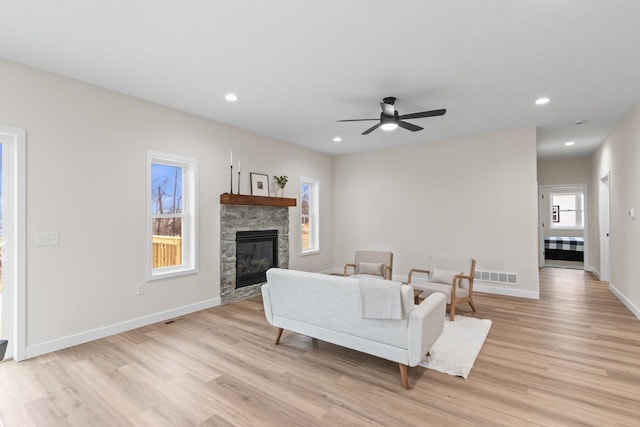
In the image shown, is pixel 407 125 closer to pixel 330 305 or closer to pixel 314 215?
pixel 330 305

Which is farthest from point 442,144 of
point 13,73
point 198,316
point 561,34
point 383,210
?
point 13,73

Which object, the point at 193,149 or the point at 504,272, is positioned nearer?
the point at 193,149

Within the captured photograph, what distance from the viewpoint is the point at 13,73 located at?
115 inches

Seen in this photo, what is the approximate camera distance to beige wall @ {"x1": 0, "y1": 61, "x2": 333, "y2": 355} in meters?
3.02

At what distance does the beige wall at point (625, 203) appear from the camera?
404 centimetres

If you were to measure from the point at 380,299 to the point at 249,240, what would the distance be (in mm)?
3329

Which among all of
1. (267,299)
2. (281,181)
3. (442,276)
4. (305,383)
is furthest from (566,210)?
(305,383)

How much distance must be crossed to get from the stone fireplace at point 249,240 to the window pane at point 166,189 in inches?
25.1

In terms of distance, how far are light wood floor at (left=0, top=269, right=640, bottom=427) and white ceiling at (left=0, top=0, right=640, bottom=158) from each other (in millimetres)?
2745

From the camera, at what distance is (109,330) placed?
352 cm

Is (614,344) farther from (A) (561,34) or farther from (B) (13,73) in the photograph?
(B) (13,73)

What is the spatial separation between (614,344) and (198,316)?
188 inches

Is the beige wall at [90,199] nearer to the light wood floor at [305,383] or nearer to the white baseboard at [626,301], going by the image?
the light wood floor at [305,383]

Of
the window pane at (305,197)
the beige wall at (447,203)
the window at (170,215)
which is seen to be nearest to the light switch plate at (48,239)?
the window at (170,215)
